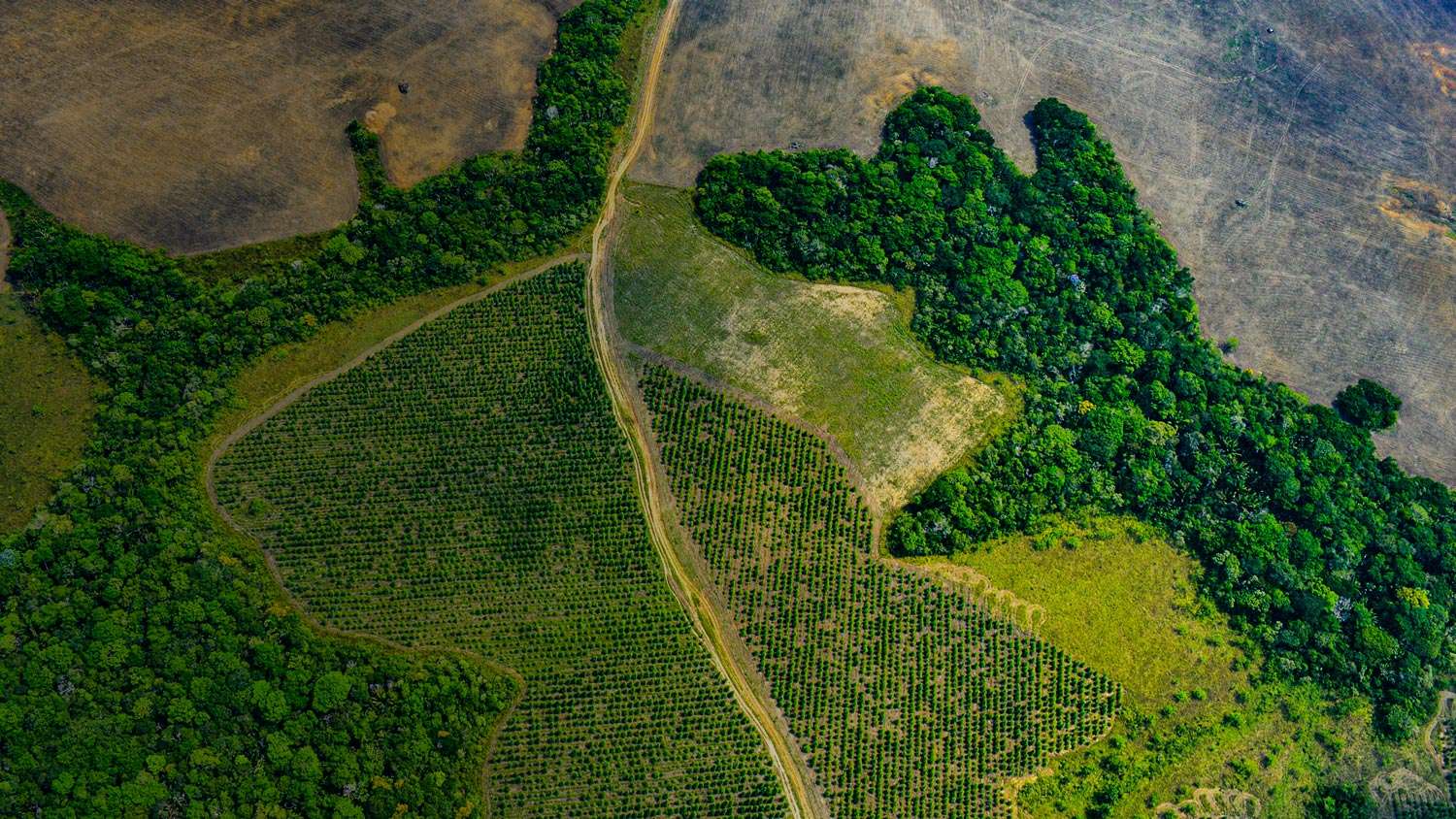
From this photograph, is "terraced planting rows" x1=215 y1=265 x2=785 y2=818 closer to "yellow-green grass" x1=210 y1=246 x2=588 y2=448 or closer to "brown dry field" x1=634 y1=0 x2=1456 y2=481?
"yellow-green grass" x1=210 y1=246 x2=588 y2=448

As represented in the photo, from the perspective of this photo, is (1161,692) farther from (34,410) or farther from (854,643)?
(34,410)

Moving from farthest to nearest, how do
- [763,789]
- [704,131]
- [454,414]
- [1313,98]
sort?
[1313,98] < [704,131] < [454,414] < [763,789]

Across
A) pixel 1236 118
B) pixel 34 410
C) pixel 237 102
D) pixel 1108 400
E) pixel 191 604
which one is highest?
pixel 1236 118

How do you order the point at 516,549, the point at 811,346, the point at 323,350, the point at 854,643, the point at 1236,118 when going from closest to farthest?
the point at 854,643 → the point at 516,549 → the point at 323,350 → the point at 811,346 → the point at 1236,118

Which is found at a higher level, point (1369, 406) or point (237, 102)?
point (237, 102)

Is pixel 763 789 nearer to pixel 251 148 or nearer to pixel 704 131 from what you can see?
pixel 704 131

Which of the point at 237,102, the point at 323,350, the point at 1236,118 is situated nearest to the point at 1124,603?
the point at 1236,118

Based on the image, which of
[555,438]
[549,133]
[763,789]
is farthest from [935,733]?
[549,133]
